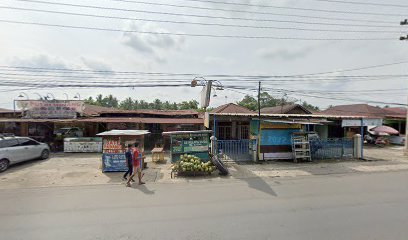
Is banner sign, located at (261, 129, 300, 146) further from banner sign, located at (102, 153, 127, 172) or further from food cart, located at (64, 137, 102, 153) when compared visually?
food cart, located at (64, 137, 102, 153)

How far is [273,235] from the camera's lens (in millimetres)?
4445

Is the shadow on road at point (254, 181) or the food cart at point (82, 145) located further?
the food cart at point (82, 145)

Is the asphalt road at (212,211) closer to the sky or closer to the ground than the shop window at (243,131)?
closer to the ground

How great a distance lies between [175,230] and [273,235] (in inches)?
78.3

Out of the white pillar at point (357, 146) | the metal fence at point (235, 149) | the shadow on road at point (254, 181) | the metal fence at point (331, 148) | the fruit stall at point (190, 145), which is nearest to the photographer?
the shadow on road at point (254, 181)

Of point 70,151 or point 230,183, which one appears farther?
point 70,151

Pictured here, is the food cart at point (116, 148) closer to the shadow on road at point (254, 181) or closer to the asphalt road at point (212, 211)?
the asphalt road at point (212, 211)

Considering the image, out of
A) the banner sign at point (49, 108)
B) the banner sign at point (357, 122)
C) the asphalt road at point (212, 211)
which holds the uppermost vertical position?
the banner sign at point (49, 108)

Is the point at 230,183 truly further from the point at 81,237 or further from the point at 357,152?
the point at 357,152

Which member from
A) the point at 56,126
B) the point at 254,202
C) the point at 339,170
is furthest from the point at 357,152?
the point at 56,126

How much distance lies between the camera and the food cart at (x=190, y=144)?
11531 mm

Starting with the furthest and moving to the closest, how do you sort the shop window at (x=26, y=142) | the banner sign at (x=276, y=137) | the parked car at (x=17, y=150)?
the banner sign at (x=276, y=137) → the shop window at (x=26, y=142) → the parked car at (x=17, y=150)

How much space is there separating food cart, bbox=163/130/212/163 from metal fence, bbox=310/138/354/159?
23.0 ft

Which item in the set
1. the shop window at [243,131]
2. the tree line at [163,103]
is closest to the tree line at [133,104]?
the tree line at [163,103]
